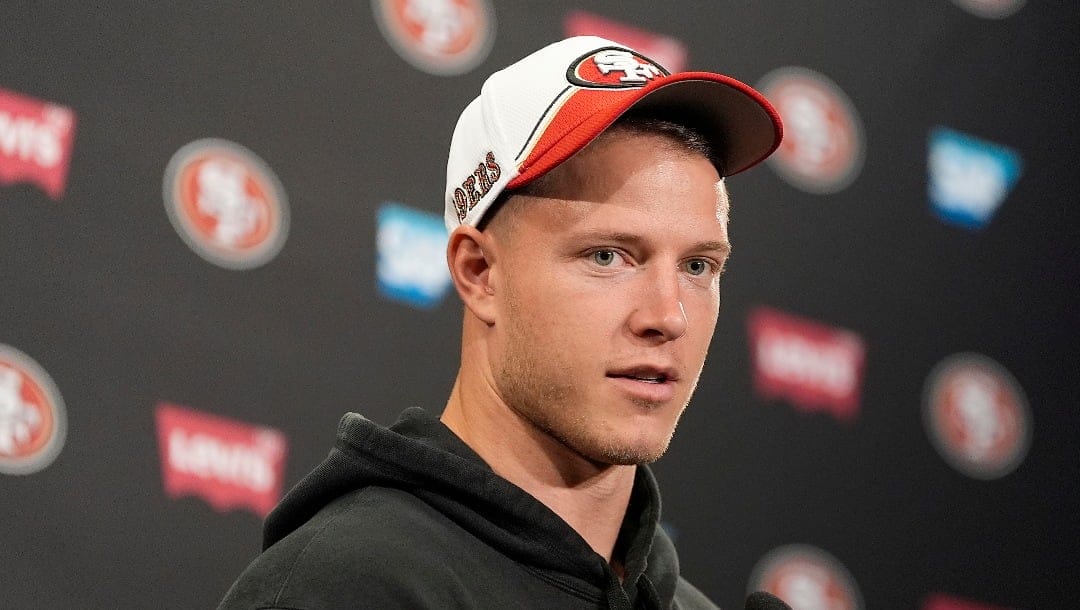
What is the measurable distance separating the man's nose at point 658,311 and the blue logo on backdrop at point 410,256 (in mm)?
928

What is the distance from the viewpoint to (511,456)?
115 centimetres

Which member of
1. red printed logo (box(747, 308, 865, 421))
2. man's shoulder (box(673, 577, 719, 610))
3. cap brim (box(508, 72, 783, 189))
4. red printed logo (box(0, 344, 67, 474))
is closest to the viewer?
cap brim (box(508, 72, 783, 189))

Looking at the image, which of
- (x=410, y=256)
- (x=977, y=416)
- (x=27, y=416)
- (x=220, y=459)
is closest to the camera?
(x=27, y=416)

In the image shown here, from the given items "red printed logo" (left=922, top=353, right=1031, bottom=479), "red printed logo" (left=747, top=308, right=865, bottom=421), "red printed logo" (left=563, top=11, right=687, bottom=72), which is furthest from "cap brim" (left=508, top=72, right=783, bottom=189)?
"red printed logo" (left=922, top=353, right=1031, bottom=479)

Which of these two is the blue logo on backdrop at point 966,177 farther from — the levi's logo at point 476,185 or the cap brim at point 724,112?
the levi's logo at point 476,185

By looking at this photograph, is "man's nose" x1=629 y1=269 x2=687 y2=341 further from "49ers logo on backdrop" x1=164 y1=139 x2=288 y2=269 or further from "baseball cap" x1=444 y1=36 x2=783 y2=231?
"49ers logo on backdrop" x1=164 y1=139 x2=288 y2=269

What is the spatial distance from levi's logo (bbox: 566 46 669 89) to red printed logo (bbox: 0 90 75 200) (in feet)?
2.90

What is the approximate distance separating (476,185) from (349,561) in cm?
36

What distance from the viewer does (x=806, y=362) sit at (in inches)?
92.6

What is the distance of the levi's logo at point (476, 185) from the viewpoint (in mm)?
1145

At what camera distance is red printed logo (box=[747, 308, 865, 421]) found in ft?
7.63

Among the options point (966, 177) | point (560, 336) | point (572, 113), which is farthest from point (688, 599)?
point (966, 177)

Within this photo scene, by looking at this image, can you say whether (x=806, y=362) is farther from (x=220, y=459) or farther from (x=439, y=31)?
(x=220, y=459)

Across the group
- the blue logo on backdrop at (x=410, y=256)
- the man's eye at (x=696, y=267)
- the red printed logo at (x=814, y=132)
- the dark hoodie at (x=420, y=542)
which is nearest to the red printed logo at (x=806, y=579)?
the red printed logo at (x=814, y=132)
